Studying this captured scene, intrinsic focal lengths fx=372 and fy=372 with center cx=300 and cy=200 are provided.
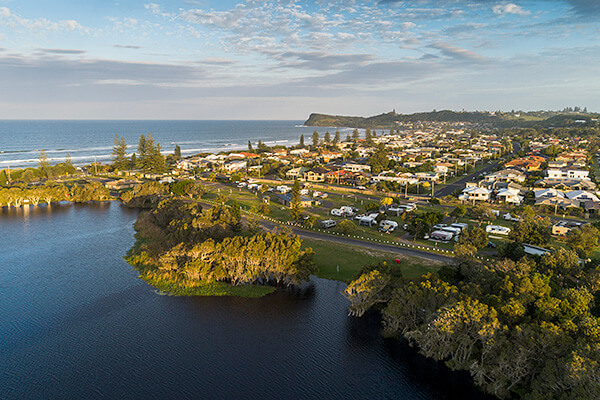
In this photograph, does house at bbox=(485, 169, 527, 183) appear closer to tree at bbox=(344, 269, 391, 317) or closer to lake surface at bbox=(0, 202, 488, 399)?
lake surface at bbox=(0, 202, 488, 399)

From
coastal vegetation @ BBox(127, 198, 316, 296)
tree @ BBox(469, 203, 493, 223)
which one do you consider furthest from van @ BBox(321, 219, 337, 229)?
tree @ BBox(469, 203, 493, 223)

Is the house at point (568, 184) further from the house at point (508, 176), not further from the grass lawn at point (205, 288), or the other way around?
the grass lawn at point (205, 288)

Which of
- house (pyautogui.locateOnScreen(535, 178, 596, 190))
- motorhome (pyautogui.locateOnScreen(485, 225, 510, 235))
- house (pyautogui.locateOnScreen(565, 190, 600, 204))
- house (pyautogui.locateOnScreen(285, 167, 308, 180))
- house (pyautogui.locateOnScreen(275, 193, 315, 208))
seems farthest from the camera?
house (pyautogui.locateOnScreen(285, 167, 308, 180))

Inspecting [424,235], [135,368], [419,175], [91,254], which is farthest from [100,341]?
[419,175]

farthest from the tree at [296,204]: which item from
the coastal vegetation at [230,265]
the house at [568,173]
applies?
the house at [568,173]

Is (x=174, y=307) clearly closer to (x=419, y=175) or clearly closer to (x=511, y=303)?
(x=511, y=303)
